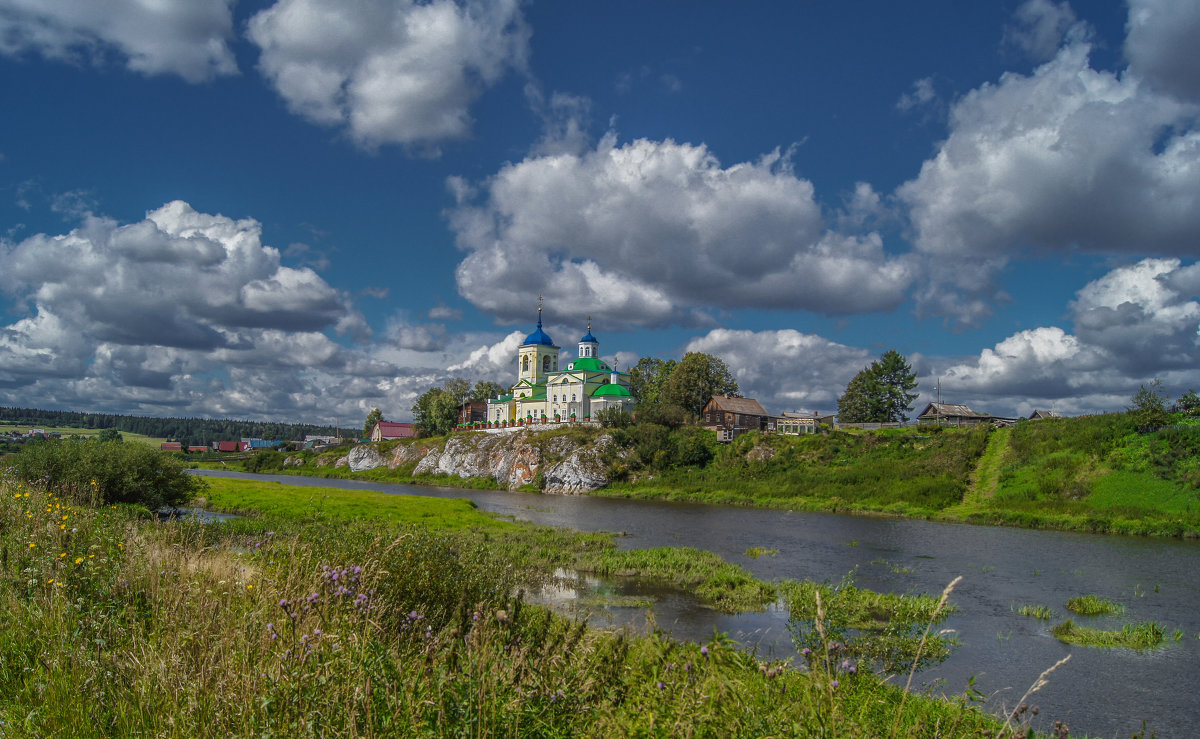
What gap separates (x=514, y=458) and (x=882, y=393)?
47.4 metres

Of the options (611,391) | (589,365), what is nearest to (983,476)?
(611,391)

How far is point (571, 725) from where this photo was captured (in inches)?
183

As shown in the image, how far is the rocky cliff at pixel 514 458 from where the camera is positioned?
7769 centimetres

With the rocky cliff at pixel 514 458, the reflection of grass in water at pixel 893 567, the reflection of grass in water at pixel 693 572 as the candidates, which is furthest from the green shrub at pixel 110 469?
the rocky cliff at pixel 514 458

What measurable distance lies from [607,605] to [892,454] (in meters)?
51.9

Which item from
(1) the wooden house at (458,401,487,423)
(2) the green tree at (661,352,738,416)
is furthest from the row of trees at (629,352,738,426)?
(1) the wooden house at (458,401,487,423)

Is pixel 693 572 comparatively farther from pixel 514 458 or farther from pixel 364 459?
pixel 364 459

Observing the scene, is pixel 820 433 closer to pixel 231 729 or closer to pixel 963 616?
pixel 963 616

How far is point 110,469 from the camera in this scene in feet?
85.8

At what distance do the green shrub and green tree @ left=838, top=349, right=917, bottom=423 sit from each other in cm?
7760

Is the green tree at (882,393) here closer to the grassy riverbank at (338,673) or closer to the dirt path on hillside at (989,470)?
the dirt path on hillside at (989,470)

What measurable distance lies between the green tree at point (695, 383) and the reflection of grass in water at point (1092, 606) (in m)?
77.5

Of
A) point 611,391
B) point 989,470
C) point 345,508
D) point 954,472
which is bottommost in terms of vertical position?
point 345,508

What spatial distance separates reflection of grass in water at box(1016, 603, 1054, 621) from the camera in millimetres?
18891
